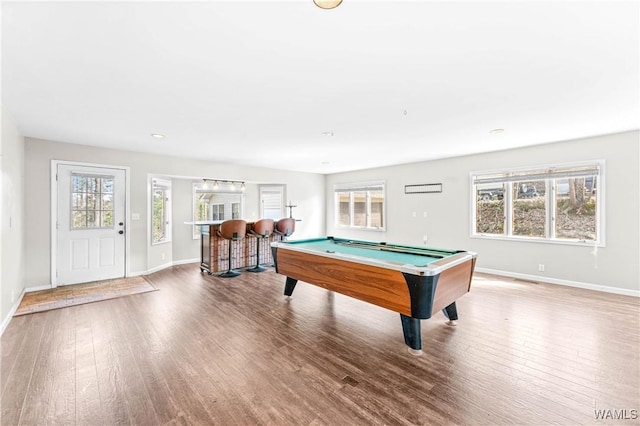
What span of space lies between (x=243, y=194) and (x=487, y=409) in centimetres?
636

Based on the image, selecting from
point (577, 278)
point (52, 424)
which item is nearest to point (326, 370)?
point (52, 424)

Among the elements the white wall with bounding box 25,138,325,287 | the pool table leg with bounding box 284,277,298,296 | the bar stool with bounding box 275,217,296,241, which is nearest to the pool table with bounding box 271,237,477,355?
the pool table leg with bounding box 284,277,298,296

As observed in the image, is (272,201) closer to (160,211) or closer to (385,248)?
(160,211)

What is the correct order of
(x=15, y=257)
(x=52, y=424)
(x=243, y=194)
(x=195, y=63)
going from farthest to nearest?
(x=243, y=194) → (x=15, y=257) → (x=195, y=63) → (x=52, y=424)

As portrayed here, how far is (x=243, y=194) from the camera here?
23.1 ft

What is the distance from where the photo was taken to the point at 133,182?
4969 millimetres

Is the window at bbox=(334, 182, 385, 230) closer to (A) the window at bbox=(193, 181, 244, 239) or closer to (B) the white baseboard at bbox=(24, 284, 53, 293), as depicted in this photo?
(A) the window at bbox=(193, 181, 244, 239)

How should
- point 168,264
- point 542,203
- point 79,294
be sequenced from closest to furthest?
point 79,294, point 542,203, point 168,264

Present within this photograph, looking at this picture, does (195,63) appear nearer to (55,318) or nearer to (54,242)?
(55,318)

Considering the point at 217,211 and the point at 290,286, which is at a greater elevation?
the point at 217,211

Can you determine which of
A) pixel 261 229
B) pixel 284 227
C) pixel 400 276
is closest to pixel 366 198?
pixel 284 227

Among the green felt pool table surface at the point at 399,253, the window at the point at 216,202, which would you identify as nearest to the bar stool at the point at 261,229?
the window at the point at 216,202

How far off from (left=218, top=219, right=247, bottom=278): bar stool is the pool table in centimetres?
187

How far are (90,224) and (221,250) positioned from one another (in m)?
2.14
